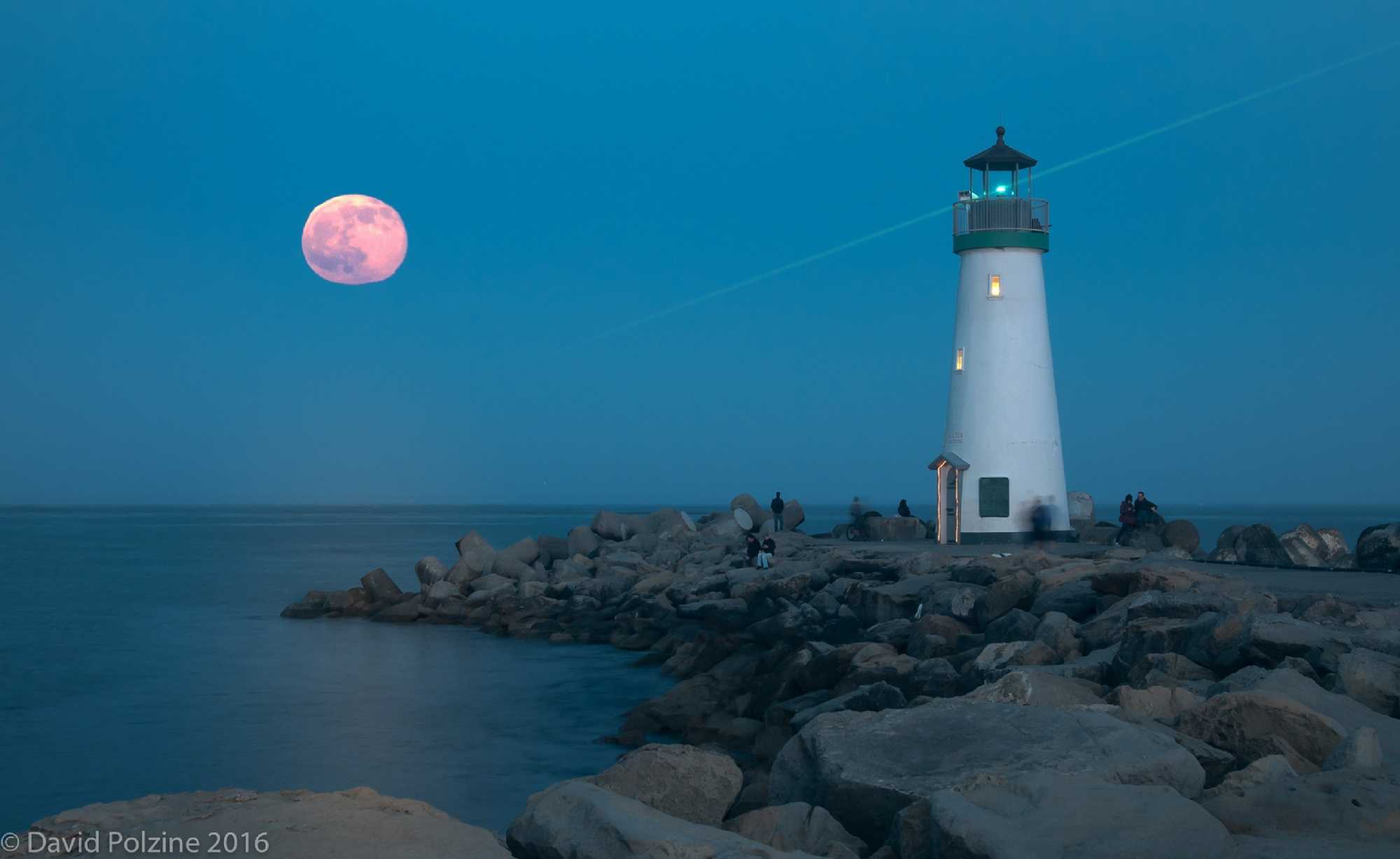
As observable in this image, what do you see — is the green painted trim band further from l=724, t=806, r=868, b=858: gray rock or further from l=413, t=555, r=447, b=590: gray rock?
l=724, t=806, r=868, b=858: gray rock

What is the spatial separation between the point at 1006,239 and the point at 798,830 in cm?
1828

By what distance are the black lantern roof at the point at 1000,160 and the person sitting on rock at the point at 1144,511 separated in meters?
6.66

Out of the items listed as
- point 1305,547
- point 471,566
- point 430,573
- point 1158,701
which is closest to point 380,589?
point 430,573

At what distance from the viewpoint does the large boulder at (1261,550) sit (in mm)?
16219

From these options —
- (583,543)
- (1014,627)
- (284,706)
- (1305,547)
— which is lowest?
(284,706)

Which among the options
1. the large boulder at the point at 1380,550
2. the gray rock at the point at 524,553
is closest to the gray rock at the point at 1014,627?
the large boulder at the point at 1380,550

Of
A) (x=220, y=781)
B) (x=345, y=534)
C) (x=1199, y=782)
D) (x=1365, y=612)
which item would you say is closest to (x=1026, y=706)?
(x=1199, y=782)

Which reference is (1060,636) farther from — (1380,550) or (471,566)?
(471,566)

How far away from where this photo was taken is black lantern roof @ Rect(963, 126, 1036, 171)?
75.4ft

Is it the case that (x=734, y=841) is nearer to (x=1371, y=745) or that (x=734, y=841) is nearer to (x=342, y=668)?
(x=1371, y=745)

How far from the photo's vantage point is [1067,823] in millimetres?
4906

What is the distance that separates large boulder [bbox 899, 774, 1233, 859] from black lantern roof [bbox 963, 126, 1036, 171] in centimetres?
1921

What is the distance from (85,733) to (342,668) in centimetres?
455

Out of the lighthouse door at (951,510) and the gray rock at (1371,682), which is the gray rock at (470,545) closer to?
the lighthouse door at (951,510)
